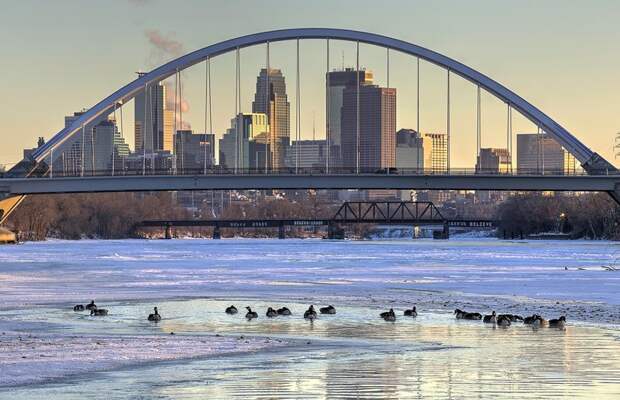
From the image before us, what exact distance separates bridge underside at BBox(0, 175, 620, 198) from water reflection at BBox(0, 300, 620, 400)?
8511cm

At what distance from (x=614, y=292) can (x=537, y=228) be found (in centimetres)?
15298

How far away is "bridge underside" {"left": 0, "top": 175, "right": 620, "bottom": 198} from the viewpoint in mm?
114625

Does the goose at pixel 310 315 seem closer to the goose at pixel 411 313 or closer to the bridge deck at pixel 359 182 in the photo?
the goose at pixel 411 313

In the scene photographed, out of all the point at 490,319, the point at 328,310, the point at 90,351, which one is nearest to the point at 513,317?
the point at 490,319

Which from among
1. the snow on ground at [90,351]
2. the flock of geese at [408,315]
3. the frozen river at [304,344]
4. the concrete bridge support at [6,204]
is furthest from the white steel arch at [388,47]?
the snow on ground at [90,351]

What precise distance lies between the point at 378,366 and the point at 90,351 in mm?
5450

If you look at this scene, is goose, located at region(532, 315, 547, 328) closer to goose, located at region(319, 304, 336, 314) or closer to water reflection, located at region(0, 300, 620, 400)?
water reflection, located at region(0, 300, 620, 400)

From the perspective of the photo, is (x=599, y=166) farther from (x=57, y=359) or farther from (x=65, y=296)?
(x=57, y=359)

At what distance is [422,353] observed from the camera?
2319 cm

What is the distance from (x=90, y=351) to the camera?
23.2 meters

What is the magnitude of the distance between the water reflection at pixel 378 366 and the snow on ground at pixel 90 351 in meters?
0.71

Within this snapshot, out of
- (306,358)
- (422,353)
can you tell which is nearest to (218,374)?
(306,358)

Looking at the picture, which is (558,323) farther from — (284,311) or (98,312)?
(98,312)

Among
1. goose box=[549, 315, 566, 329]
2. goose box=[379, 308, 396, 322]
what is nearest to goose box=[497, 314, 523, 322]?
goose box=[549, 315, 566, 329]
